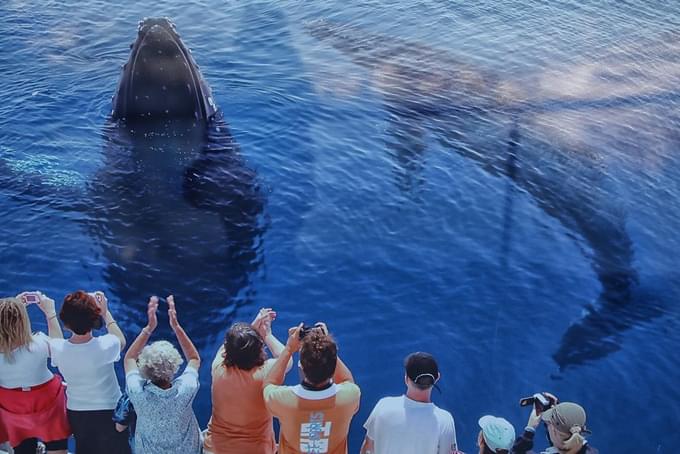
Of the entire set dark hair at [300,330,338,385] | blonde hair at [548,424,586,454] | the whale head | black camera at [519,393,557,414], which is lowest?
the whale head

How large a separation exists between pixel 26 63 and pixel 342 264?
1329cm

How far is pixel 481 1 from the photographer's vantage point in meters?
29.2

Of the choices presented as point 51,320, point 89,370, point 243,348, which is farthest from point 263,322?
point 51,320

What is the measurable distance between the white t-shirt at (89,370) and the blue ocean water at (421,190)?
3.21m

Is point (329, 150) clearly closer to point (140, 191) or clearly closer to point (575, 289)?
point (140, 191)

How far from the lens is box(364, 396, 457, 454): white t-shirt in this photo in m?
7.78

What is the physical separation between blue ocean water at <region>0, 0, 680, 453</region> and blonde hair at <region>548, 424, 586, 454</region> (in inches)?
147

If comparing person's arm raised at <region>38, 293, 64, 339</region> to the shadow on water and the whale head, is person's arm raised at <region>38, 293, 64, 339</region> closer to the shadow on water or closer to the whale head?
the shadow on water

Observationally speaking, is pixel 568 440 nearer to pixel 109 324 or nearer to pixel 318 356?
pixel 318 356

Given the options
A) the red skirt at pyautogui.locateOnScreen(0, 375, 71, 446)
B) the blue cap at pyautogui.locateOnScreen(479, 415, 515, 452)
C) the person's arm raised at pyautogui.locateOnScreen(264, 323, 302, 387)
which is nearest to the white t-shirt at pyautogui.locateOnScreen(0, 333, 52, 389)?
the red skirt at pyautogui.locateOnScreen(0, 375, 71, 446)

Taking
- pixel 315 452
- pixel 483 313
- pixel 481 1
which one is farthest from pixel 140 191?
pixel 481 1

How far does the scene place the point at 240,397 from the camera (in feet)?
26.6

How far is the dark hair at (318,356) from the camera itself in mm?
7309

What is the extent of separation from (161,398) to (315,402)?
1.58 m
